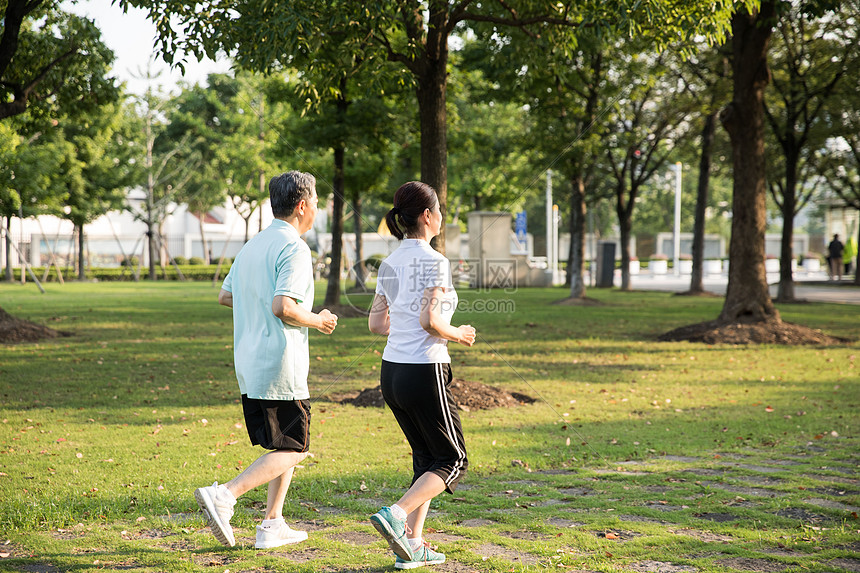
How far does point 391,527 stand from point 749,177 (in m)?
12.0

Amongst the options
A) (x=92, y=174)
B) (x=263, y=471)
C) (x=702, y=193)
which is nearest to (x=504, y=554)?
(x=263, y=471)

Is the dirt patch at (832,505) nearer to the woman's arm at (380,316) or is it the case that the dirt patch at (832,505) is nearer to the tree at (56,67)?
the woman's arm at (380,316)

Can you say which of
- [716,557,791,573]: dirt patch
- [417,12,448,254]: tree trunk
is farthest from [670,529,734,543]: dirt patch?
[417,12,448,254]: tree trunk

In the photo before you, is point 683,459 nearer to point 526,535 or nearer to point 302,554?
point 526,535

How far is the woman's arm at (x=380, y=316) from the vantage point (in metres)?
3.79

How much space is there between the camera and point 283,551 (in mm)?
4012

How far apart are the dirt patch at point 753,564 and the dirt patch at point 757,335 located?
32.4 ft

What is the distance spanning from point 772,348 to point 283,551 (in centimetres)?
1082

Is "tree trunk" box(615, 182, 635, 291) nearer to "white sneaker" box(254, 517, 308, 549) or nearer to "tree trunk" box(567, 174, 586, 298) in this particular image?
"tree trunk" box(567, 174, 586, 298)

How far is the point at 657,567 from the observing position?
380cm

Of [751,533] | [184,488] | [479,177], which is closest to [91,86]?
[184,488]

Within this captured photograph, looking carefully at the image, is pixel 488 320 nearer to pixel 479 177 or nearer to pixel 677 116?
pixel 677 116

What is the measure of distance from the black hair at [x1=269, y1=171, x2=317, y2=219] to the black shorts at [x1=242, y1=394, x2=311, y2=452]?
0.94 m

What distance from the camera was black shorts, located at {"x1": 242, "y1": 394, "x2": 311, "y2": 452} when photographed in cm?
379
